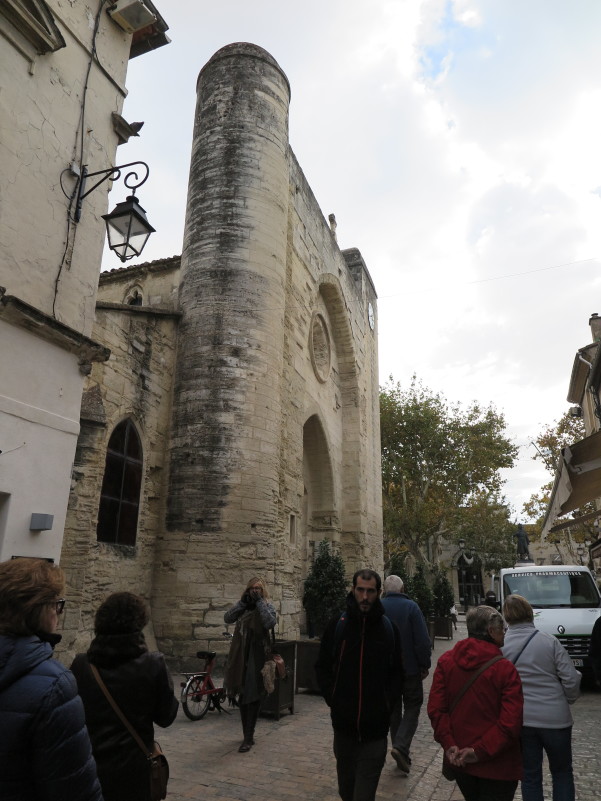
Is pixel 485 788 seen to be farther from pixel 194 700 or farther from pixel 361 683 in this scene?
pixel 194 700

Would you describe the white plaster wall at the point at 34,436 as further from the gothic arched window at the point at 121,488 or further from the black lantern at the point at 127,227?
the gothic arched window at the point at 121,488

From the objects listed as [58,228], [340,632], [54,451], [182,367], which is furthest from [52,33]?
[340,632]

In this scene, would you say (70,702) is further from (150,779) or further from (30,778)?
(150,779)

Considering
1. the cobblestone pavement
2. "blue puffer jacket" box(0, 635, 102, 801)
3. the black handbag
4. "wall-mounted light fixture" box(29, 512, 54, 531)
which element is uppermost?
"wall-mounted light fixture" box(29, 512, 54, 531)

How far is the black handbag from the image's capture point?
2.37 metres

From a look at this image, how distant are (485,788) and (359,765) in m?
0.65

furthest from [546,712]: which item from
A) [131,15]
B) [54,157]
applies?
[131,15]

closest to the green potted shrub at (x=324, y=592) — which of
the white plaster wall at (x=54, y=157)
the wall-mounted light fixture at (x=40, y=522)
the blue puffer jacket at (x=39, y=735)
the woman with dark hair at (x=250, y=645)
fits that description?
the woman with dark hair at (x=250, y=645)

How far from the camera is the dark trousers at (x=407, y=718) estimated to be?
4764 mm

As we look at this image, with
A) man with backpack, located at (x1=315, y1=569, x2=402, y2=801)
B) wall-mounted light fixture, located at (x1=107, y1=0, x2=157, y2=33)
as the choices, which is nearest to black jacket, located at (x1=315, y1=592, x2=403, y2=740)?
man with backpack, located at (x1=315, y1=569, x2=402, y2=801)

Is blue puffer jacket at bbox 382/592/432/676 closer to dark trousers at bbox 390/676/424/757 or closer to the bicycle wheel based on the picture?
dark trousers at bbox 390/676/424/757

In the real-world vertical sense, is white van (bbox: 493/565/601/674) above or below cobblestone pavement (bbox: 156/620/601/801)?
above

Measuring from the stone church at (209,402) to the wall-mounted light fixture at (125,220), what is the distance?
2.58 m

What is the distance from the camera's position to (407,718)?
16.1 ft
